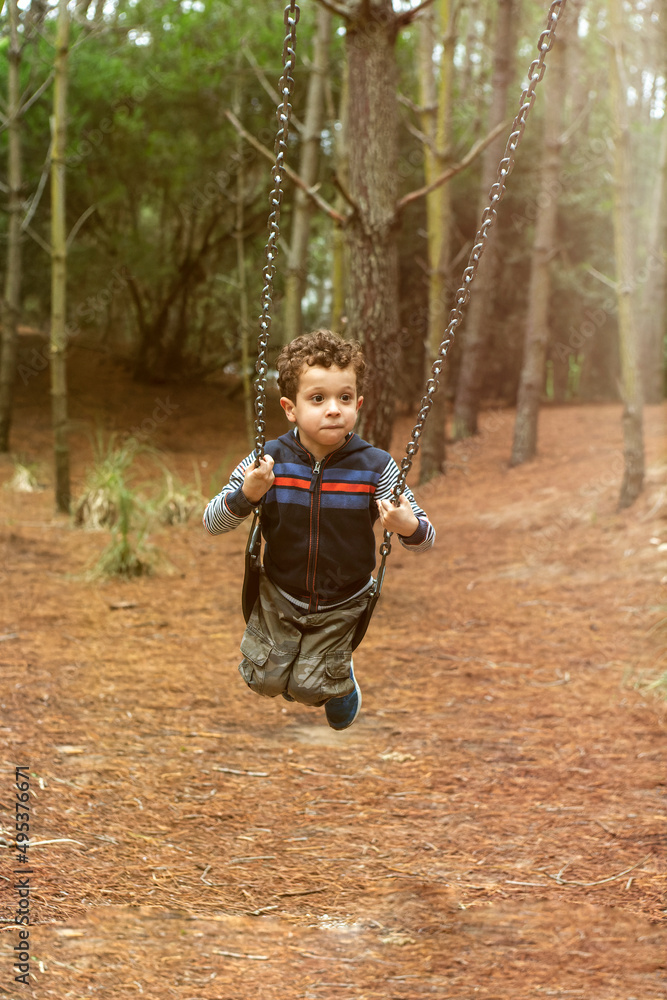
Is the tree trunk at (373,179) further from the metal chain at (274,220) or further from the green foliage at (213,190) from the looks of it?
the green foliage at (213,190)

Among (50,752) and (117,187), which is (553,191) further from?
(50,752)

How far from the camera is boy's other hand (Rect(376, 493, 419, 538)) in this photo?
278 cm

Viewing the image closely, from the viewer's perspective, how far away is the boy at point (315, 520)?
9.06 feet

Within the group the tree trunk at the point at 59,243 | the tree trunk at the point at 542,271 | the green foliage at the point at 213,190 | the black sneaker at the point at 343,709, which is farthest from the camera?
the green foliage at the point at 213,190

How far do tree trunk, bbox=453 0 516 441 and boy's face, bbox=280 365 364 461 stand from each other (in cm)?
1000

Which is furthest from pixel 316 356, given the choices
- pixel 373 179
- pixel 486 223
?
pixel 373 179

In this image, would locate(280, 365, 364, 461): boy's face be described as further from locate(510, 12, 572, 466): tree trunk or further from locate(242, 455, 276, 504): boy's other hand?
locate(510, 12, 572, 466): tree trunk

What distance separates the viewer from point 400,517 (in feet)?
9.11

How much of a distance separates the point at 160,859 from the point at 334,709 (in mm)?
976

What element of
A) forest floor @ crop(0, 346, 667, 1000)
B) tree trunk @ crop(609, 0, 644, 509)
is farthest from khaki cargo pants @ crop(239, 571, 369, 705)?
tree trunk @ crop(609, 0, 644, 509)

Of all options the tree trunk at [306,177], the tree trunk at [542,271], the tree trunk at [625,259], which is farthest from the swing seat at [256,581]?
the tree trunk at [542,271]

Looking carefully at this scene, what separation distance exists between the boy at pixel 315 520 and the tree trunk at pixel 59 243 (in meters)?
6.66

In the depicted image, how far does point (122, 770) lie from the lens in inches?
171

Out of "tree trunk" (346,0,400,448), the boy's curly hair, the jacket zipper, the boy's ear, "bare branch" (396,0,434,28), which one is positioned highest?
"bare branch" (396,0,434,28)
